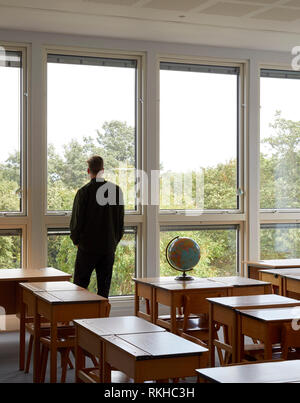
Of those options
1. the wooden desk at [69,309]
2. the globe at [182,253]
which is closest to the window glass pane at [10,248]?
the globe at [182,253]

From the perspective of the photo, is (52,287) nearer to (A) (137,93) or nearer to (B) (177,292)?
(B) (177,292)

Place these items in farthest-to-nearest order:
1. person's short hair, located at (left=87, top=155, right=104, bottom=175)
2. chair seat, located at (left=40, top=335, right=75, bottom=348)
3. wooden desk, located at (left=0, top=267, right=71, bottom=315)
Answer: person's short hair, located at (left=87, top=155, right=104, bottom=175), wooden desk, located at (left=0, top=267, right=71, bottom=315), chair seat, located at (left=40, top=335, right=75, bottom=348)

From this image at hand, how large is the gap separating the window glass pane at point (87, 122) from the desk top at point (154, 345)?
429cm

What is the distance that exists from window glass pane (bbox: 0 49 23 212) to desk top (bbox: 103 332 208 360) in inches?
166

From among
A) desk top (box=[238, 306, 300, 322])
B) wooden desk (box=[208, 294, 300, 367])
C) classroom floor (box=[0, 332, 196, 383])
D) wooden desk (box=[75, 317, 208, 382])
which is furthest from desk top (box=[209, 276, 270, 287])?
wooden desk (box=[75, 317, 208, 382])

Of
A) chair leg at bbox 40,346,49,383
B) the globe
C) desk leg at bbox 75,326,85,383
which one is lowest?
chair leg at bbox 40,346,49,383

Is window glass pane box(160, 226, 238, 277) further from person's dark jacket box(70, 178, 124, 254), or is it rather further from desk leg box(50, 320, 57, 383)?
desk leg box(50, 320, 57, 383)

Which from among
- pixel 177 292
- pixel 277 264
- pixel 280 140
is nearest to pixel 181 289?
pixel 177 292

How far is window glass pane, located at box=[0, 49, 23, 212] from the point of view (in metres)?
7.08

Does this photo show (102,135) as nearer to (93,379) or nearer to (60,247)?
(60,247)

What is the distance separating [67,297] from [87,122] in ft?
11.5

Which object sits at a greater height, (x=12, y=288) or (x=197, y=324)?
(x=12, y=288)

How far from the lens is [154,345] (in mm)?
2959

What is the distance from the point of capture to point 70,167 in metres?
7.37
